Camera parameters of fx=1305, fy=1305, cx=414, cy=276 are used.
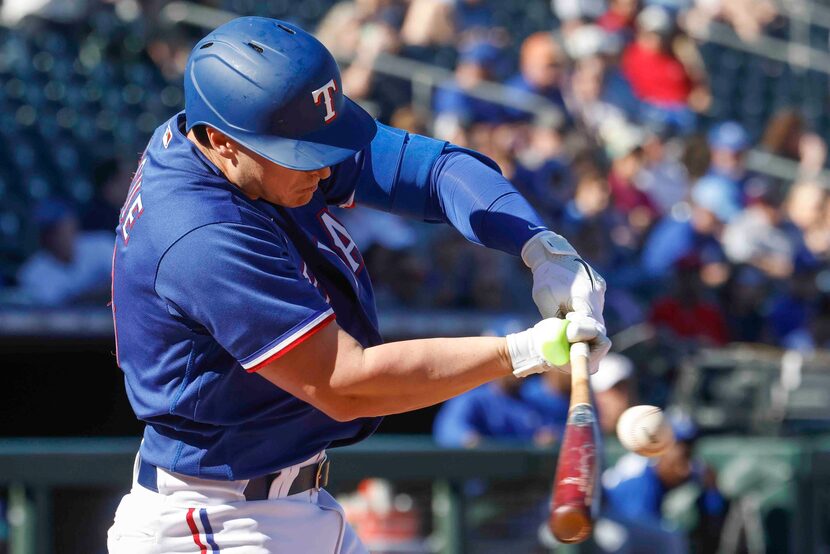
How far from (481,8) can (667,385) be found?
11.8 ft

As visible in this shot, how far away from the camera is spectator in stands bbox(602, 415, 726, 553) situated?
500cm

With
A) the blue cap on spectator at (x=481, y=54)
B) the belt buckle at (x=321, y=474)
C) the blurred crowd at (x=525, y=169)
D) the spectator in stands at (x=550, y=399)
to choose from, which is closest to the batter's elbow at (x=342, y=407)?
the belt buckle at (x=321, y=474)

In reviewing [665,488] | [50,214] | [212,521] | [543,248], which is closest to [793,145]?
[665,488]

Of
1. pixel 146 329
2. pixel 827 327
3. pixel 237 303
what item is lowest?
pixel 827 327

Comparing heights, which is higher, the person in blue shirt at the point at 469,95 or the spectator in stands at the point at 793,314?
the person in blue shirt at the point at 469,95

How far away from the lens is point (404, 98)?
24.7 ft

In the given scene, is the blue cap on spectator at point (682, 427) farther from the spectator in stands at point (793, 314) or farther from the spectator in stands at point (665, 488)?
the spectator in stands at point (793, 314)

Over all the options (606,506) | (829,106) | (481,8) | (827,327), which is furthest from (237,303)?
(829,106)

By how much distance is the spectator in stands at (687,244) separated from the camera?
7395 millimetres

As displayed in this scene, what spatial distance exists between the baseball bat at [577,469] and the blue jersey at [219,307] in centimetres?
45

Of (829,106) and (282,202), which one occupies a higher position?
(282,202)

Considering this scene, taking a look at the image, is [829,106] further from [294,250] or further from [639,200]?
[294,250]

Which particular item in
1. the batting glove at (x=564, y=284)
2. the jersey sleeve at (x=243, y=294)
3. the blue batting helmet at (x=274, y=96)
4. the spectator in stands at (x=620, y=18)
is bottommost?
the spectator in stands at (x=620, y=18)

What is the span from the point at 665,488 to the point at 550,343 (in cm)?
305
